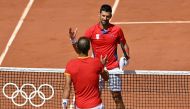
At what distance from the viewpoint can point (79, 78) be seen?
9891 millimetres

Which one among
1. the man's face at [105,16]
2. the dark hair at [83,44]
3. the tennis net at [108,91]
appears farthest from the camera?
the tennis net at [108,91]

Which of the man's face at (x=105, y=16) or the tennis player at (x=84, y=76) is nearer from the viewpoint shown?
the tennis player at (x=84, y=76)

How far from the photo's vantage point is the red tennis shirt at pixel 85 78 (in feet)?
32.4

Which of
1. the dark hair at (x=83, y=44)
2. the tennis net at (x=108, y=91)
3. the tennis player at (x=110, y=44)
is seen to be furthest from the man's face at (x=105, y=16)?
the tennis net at (x=108, y=91)

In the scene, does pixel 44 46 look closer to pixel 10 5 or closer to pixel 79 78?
pixel 10 5

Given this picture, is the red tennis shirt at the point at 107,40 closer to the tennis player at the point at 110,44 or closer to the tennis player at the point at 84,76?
the tennis player at the point at 110,44

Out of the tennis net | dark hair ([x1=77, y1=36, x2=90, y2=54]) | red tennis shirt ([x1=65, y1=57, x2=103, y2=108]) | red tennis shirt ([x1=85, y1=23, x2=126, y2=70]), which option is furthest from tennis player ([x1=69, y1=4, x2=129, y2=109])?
dark hair ([x1=77, y1=36, x2=90, y2=54])

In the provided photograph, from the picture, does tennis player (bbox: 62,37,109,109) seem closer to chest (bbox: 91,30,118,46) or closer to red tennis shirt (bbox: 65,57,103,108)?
red tennis shirt (bbox: 65,57,103,108)

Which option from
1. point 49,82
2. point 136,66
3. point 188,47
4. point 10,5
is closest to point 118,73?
point 49,82

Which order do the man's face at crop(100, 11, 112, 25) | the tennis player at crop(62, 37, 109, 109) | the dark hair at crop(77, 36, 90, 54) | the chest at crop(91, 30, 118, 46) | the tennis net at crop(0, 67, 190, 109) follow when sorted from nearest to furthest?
the dark hair at crop(77, 36, 90, 54)
the tennis player at crop(62, 37, 109, 109)
the man's face at crop(100, 11, 112, 25)
the chest at crop(91, 30, 118, 46)
the tennis net at crop(0, 67, 190, 109)

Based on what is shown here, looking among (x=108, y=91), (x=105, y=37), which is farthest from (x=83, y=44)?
(x=108, y=91)

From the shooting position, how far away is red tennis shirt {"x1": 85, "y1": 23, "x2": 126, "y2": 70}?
41.4ft

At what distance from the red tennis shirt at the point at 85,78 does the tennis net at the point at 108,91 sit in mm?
4528

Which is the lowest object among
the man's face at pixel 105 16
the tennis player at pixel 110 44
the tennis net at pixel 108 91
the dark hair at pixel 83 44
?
the tennis net at pixel 108 91
